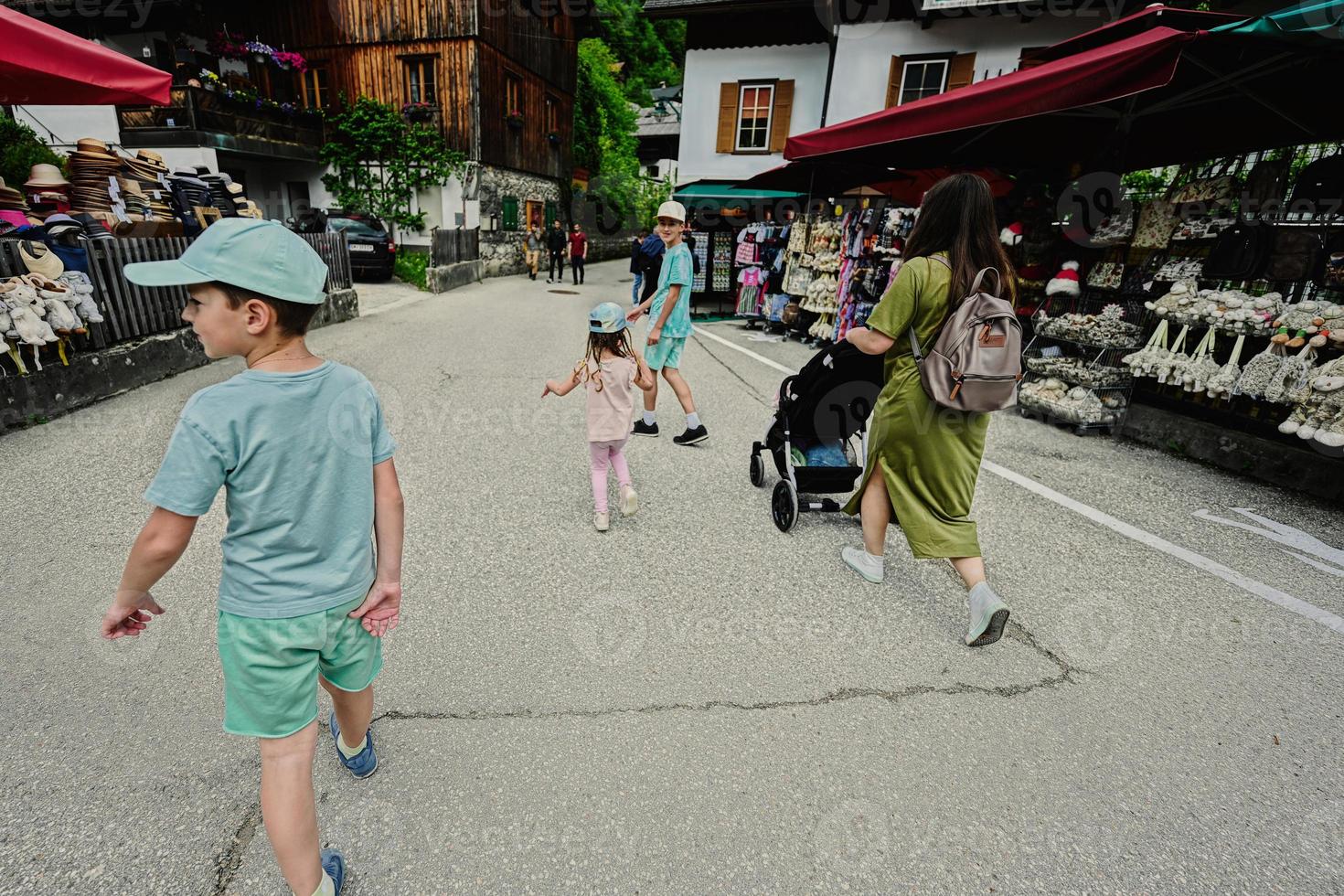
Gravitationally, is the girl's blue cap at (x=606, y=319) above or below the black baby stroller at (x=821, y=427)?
above

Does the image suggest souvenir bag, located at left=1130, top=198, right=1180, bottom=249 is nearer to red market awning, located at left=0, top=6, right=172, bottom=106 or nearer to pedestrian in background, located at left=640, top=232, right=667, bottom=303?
pedestrian in background, located at left=640, top=232, right=667, bottom=303

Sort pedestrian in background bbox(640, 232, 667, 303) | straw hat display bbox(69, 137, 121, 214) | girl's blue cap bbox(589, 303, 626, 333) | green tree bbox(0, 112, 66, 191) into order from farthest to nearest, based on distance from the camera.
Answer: pedestrian in background bbox(640, 232, 667, 303), green tree bbox(0, 112, 66, 191), straw hat display bbox(69, 137, 121, 214), girl's blue cap bbox(589, 303, 626, 333)

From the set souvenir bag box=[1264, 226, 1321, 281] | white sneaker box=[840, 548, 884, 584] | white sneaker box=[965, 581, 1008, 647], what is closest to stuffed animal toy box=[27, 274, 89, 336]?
white sneaker box=[840, 548, 884, 584]

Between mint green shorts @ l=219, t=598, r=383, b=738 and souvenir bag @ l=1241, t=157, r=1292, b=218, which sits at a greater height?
souvenir bag @ l=1241, t=157, r=1292, b=218

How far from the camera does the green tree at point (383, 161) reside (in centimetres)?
1927

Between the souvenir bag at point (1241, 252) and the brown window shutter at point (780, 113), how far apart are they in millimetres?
13773

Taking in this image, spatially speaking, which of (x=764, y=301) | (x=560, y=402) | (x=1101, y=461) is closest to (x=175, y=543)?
(x=560, y=402)

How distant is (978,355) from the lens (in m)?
2.68

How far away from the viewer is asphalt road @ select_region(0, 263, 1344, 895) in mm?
1869

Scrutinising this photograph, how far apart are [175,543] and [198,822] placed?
1100mm

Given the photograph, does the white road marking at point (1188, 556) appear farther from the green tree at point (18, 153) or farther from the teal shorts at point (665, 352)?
the green tree at point (18, 153)

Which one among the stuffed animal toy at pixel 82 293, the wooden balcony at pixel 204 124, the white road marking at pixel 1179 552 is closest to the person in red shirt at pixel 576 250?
the wooden balcony at pixel 204 124

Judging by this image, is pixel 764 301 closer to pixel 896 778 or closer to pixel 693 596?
pixel 693 596

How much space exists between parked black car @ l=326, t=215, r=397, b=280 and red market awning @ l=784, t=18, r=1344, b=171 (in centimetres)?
1206
